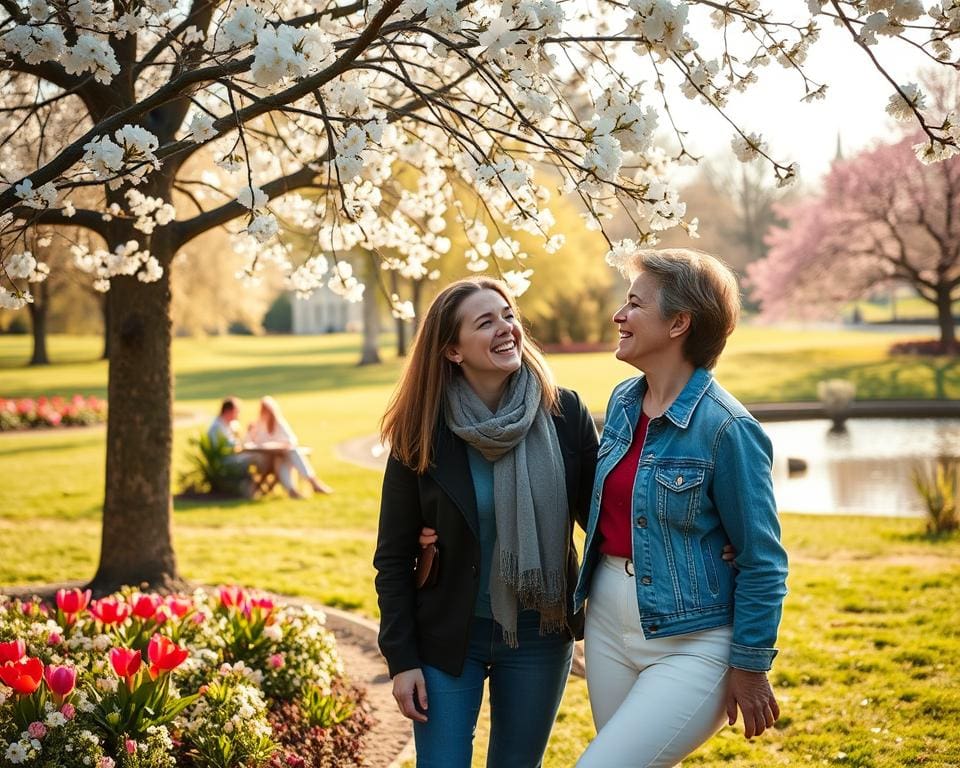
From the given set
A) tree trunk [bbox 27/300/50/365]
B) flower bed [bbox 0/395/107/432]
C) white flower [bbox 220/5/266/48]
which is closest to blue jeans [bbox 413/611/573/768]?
white flower [bbox 220/5/266/48]

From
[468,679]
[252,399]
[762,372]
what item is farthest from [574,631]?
[762,372]

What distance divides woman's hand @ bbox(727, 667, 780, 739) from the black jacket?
60cm

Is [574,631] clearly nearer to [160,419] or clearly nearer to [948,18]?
[948,18]

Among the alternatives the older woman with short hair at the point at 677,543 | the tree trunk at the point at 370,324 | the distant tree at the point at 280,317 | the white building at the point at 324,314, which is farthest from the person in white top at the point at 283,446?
the white building at the point at 324,314

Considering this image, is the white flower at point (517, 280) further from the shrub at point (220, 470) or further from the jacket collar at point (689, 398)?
the shrub at point (220, 470)

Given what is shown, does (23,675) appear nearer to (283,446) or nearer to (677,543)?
(677,543)

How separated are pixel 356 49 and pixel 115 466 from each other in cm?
390

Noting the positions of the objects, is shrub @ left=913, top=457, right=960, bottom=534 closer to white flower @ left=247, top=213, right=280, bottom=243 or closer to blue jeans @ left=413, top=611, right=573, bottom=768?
blue jeans @ left=413, top=611, right=573, bottom=768

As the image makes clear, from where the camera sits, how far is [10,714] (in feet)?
10.2

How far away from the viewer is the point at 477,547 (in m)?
2.76

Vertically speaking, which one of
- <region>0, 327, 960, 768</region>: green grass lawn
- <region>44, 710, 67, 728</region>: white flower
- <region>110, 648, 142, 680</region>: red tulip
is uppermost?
<region>110, 648, 142, 680</region>: red tulip

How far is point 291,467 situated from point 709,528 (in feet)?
30.7

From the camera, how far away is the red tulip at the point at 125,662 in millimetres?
3211

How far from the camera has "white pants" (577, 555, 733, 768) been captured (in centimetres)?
234
